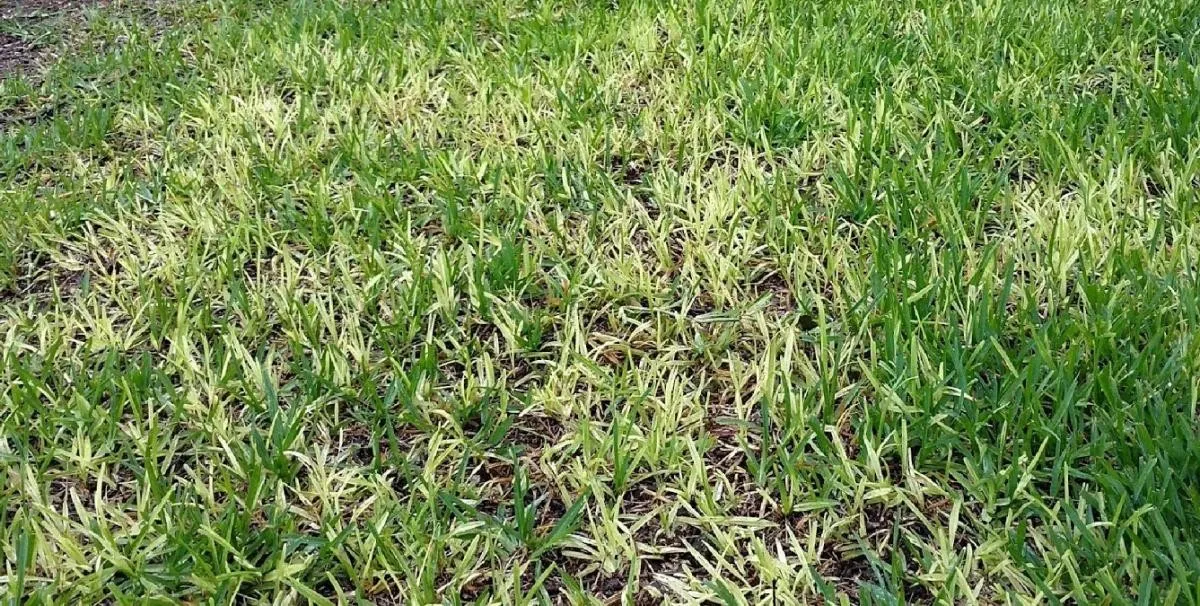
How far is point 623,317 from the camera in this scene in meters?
→ 2.16

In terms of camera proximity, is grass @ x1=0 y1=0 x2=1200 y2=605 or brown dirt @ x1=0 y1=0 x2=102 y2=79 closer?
grass @ x1=0 y1=0 x2=1200 y2=605

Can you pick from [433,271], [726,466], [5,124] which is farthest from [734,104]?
[5,124]

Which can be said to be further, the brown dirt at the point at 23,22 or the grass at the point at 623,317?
the brown dirt at the point at 23,22

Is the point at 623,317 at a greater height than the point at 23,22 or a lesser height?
greater

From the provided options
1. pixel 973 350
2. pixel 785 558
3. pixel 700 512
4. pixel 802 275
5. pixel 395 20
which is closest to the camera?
pixel 785 558

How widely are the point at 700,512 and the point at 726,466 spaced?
13 cm

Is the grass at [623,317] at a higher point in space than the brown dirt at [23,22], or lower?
higher

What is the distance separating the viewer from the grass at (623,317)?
1648 millimetres

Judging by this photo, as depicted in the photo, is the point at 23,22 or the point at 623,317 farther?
the point at 23,22

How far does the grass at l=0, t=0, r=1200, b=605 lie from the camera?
64.9 inches

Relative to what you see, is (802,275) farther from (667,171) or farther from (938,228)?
(667,171)

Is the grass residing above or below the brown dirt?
above

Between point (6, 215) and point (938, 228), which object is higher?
point (938, 228)

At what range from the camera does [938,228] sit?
2338mm
